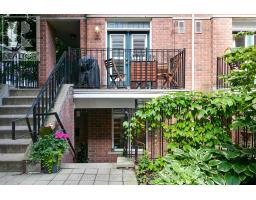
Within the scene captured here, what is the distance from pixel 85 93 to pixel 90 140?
2679mm

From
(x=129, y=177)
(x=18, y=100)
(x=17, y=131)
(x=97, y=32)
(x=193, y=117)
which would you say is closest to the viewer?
(x=129, y=177)

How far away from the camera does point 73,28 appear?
12.2 m

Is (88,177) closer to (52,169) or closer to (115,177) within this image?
(115,177)

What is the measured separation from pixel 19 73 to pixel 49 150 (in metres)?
5.25

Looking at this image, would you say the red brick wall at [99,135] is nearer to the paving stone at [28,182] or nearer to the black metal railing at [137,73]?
the black metal railing at [137,73]

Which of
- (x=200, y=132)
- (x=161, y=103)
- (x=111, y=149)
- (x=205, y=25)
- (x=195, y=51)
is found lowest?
(x=111, y=149)

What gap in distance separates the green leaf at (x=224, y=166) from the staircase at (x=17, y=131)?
3.36 metres

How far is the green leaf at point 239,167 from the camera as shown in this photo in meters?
4.81

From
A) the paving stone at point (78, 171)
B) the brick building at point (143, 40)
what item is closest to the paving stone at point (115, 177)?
the paving stone at point (78, 171)

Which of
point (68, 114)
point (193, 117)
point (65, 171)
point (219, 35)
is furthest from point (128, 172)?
point (219, 35)

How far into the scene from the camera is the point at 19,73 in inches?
408

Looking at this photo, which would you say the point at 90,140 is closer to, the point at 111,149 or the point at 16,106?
the point at 111,149
